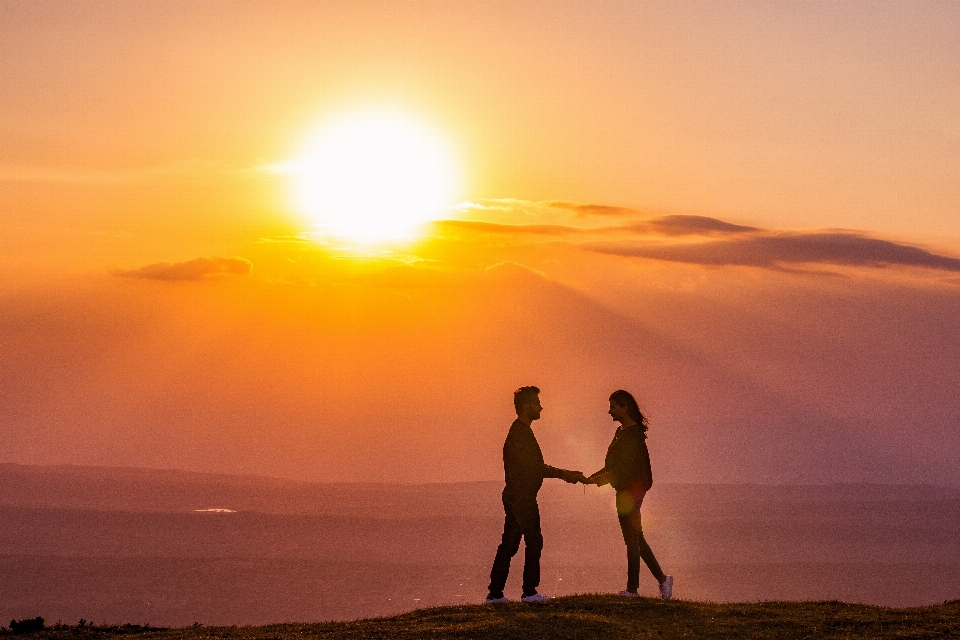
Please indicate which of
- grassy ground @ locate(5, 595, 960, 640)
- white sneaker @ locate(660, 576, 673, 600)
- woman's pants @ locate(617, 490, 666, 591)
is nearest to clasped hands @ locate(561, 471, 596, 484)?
woman's pants @ locate(617, 490, 666, 591)

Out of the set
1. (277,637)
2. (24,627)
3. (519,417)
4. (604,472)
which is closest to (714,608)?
(604,472)

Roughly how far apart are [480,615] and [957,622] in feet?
26.8

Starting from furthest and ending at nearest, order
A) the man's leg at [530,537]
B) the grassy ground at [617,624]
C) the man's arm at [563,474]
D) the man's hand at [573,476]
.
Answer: the man's hand at [573,476], the man's arm at [563,474], the man's leg at [530,537], the grassy ground at [617,624]

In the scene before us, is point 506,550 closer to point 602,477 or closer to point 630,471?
point 602,477

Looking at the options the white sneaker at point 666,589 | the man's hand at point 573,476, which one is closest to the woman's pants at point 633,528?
the white sneaker at point 666,589

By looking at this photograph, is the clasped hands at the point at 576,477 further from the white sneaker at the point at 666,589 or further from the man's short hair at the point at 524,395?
the white sneaker at the point at 666,589

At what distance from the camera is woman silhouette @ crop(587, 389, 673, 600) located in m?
23.7

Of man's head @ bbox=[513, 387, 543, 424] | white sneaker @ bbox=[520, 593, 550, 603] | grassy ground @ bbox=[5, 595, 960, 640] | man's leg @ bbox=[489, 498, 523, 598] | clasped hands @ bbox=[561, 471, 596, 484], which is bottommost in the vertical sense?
grassy ground @ bbox=[5, 595, 960, 640]

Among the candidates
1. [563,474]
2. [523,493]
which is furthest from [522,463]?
[563,474]

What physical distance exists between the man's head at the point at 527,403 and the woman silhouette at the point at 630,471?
5.48ft

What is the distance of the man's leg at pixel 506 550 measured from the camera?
2284 centimetres

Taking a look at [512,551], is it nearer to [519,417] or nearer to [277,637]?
[519,417]

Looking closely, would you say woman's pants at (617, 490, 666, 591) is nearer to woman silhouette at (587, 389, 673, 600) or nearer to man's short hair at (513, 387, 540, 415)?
woman silhouette at (587, 389, 673, 600)

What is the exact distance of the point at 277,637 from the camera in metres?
21.6
